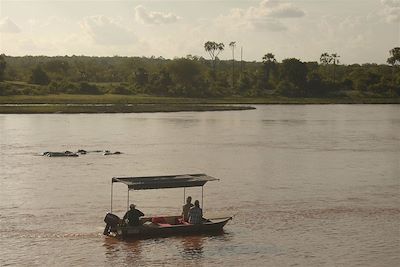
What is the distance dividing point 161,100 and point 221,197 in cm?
10096

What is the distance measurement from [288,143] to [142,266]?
42.3 meters

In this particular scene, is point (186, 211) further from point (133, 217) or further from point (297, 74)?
point (297, 74)

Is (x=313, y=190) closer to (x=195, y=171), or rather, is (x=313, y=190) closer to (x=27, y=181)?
(x=195, y=171)

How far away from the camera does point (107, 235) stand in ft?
85.6

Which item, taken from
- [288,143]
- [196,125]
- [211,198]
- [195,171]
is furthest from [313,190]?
[196,125]

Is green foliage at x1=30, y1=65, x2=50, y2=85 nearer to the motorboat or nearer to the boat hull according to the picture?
the motorboat

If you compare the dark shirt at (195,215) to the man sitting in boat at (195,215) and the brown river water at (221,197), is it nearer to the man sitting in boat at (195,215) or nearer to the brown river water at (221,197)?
the man sitting in boat at (195,215)

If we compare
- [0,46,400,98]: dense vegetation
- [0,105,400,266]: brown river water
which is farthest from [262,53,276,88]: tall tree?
[0,105,400,266]: brown river water

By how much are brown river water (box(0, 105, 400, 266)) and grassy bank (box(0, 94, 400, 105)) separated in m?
48.6

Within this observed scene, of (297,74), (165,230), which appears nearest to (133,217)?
(165,230)

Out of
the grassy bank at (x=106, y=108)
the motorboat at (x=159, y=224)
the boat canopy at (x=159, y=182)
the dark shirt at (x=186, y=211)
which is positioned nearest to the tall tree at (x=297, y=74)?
the grassy bank at (x=106, y=108)

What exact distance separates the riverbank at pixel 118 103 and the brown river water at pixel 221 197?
3653 centimetres

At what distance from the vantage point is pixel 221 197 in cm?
3475

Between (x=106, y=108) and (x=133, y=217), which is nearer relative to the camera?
(x=133, y=217)
